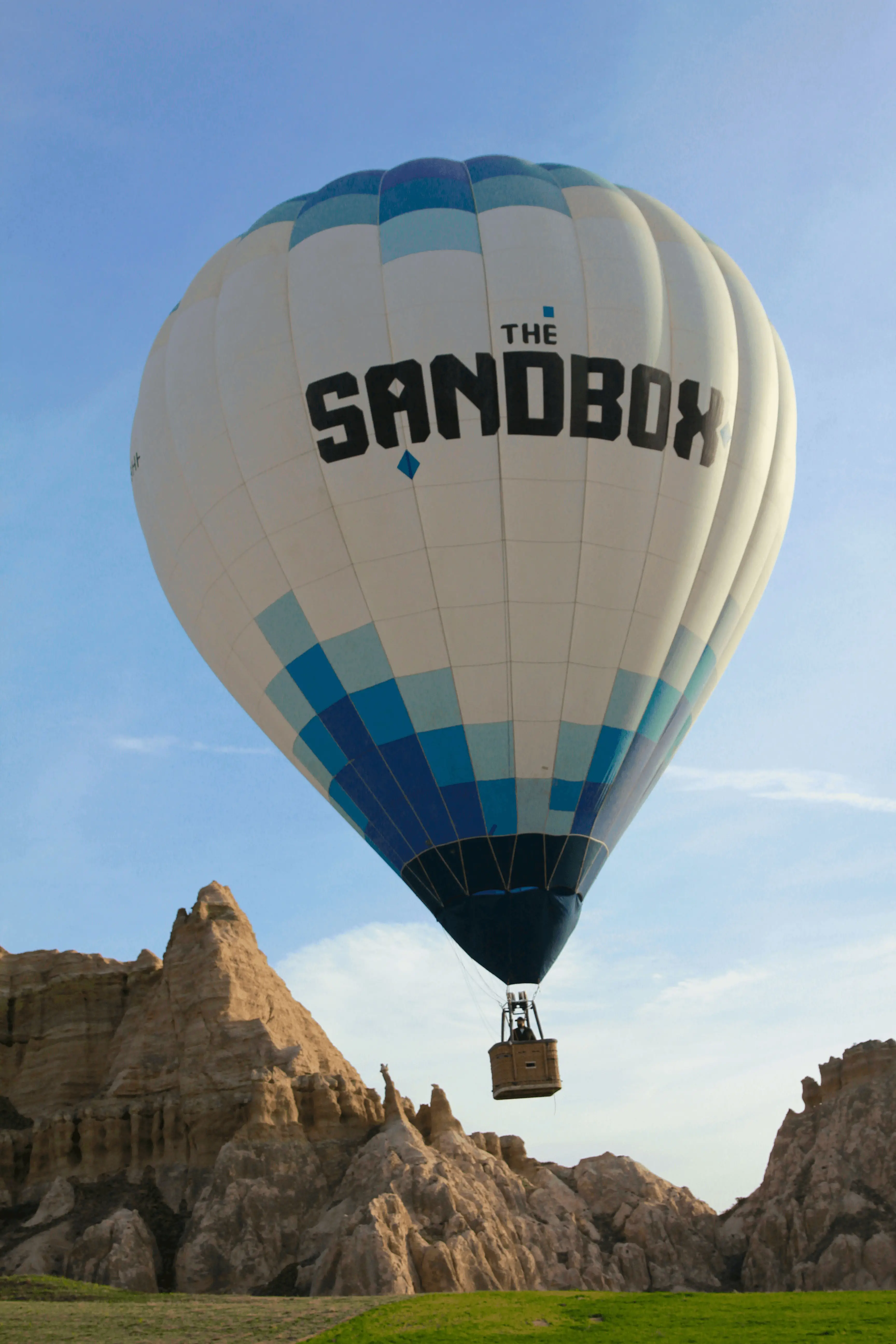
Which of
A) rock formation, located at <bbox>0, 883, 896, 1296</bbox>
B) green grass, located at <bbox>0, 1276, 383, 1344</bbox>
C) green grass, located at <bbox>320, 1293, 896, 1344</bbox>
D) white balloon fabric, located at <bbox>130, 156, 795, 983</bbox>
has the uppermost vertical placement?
white balloon fabric, located at <bbox>130, 156, 795, 983</bbox>

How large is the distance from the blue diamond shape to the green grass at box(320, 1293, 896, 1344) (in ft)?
48.4

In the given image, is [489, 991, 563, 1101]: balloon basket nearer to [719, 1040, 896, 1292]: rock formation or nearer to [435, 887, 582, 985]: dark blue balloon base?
[435, 887, 582, 985]: dark blue balloon base

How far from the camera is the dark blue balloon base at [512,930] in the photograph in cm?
2458

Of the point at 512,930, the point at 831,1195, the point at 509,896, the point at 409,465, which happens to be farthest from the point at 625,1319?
the point at 831,1195

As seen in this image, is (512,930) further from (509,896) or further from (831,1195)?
(831,1195)

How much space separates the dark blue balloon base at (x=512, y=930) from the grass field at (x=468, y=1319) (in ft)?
19.3

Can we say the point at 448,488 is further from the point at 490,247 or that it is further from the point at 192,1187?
the point at 192,1187

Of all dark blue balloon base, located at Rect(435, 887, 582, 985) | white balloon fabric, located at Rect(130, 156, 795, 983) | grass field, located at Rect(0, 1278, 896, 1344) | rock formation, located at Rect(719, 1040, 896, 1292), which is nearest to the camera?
grass field, located at Rect(0, 1278, 896, 1344)

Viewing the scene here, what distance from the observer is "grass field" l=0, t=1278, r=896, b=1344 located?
71.2 feet

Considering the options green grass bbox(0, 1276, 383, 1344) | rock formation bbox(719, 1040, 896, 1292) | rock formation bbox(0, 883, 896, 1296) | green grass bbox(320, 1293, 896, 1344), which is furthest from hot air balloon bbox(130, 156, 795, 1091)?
rock formation bbox(719, 1040, 896, 1292)

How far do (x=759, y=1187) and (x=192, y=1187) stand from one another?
1921 cm

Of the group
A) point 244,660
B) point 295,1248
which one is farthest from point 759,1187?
point 244,660

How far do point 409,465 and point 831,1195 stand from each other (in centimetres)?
2974

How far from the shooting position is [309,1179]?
147 ft
